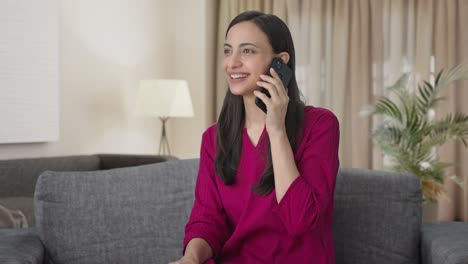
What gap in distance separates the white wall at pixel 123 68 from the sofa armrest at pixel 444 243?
10.6 feet

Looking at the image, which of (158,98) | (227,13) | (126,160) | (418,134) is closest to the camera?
(126,160)

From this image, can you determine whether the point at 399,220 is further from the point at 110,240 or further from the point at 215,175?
the point at 110,240

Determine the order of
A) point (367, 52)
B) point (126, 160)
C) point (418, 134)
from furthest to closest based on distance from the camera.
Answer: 1. point (367, 52)
2. point (418, 134)
3. point (126, 160)

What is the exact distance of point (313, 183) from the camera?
1.92m

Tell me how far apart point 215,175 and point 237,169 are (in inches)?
3.4

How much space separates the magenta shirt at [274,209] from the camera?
1897 mm

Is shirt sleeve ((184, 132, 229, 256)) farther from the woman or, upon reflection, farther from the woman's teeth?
the woman's teeth

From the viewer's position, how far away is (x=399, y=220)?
2236mm

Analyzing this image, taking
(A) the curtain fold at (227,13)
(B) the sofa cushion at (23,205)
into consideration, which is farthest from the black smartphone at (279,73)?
(A) the curtain fold at (227,13)

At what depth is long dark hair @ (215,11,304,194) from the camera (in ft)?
6.66

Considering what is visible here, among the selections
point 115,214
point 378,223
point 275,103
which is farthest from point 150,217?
point 378,223

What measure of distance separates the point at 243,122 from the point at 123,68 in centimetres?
400

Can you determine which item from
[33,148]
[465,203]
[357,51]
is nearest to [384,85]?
[357,51]

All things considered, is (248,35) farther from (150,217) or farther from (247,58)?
(150,217)
